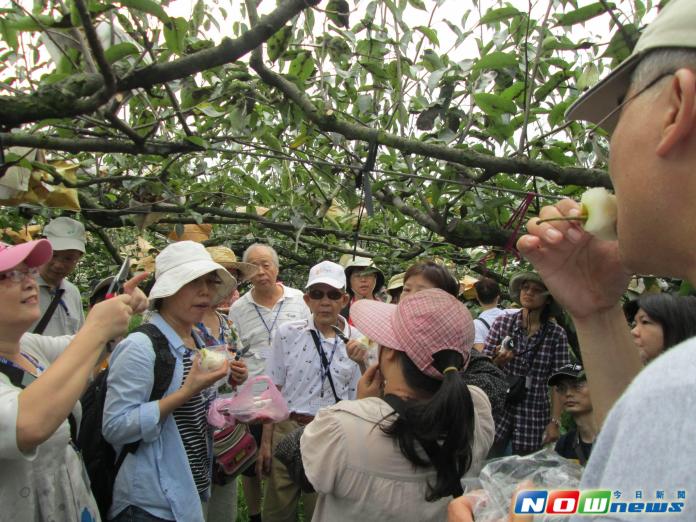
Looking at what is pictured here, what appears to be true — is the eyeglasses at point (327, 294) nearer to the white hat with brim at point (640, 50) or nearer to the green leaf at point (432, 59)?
the green leaf at point (432, 59)

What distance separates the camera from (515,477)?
119cm

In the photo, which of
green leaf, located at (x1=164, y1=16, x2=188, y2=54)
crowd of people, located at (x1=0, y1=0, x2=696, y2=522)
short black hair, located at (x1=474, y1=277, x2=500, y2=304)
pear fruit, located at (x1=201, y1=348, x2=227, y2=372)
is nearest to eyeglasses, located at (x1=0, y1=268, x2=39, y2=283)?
crowd of people, located at (x1=0, y1=0, x2=696, y2=522)

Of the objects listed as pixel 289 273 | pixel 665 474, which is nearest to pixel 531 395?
pixel 665 474

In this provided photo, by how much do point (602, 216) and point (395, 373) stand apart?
2.73 feet

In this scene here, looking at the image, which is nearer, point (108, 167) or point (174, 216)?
point (174, 216)

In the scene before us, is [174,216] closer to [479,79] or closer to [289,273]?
[479,79]

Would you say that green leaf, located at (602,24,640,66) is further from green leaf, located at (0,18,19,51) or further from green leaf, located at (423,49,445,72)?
green leaf, located at (0,18,19,51)

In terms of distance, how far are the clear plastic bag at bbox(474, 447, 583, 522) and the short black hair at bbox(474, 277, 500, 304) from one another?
301 centimetres

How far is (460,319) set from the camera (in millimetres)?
1751

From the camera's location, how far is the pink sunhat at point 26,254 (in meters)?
1.78

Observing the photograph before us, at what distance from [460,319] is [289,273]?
5659 mm

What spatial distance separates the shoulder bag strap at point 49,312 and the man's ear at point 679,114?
3.37 m

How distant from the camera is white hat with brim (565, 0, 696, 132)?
0.74 metres

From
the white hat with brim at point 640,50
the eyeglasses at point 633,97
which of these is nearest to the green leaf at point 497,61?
the white hat with brim at point 640,50
